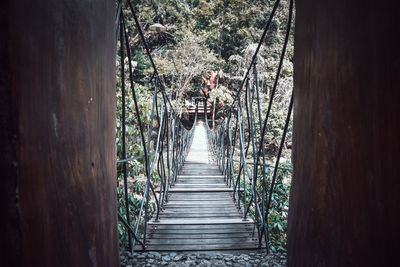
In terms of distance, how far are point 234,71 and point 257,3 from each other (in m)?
3.35

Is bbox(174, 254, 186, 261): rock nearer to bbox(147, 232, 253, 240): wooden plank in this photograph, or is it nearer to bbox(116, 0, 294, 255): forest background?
bbox(147, 232, 253, 240): wooden plank

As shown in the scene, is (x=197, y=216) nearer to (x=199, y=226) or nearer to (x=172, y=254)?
(x=199, y=226)
